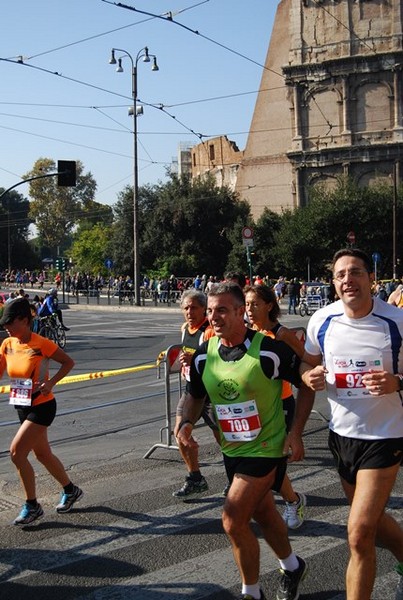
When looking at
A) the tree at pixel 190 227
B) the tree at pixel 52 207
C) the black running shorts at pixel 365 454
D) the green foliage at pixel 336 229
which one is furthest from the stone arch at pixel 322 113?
the black running shorts at pixel 365 454

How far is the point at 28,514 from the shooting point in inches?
237

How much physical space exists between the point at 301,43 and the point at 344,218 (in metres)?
14.3

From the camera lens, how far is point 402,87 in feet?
178

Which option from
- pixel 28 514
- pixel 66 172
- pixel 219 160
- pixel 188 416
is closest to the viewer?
pixel 188 416

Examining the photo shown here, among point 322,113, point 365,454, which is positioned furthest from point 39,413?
point 322,113

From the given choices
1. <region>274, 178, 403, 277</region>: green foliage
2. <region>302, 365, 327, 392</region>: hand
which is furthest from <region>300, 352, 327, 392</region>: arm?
<region>274, 178, 403, 277</region>: green foliage

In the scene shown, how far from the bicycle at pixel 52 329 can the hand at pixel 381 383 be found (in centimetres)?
1893

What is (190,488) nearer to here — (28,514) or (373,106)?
(28,514)

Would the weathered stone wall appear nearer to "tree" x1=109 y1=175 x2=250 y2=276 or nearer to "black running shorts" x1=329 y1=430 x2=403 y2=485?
"tree" x1=109 y1=175 x2=250 y2=276

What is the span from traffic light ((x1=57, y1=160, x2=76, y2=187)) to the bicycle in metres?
6.82

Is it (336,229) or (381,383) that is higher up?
(336,229)

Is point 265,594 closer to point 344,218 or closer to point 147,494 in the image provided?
point 147,494

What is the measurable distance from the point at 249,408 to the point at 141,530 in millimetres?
1949

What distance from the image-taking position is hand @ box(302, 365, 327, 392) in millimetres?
4211
